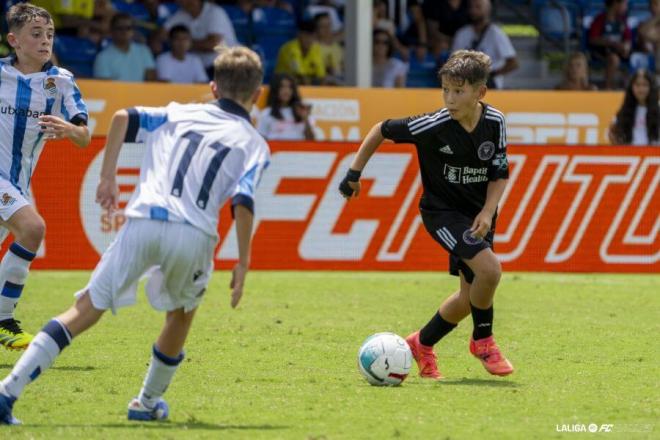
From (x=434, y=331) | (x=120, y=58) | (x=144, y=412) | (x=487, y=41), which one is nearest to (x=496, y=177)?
(x=434, y=331)

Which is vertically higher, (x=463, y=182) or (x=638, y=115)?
(x=463, y=182)

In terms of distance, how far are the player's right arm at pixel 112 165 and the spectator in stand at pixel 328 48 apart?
39.2 feet

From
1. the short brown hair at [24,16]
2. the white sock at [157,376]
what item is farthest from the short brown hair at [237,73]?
the short brown hair at [24,16]

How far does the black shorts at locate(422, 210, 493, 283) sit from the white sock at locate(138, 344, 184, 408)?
2154mm

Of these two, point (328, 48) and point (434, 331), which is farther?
point (328, 48)

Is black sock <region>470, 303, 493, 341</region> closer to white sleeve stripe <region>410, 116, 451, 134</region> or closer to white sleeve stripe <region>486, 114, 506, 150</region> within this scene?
white sleeve stripe <region>486, 114, 506, 150</region>

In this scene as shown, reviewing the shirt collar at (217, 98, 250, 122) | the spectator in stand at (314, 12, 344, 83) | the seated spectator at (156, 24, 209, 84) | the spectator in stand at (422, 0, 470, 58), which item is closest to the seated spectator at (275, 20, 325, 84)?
the spectator in stand at (314, 12, 344, 83)

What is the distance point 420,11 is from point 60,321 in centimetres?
1422

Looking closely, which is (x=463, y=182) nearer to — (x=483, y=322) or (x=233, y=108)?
(x=483, y=322)

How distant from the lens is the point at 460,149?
7.67 meters

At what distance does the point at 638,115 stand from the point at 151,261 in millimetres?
10770

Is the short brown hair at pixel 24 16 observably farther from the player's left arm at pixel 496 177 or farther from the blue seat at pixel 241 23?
the blue seat at pixel 241 23

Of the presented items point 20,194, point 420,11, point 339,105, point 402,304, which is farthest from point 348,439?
point 420,11

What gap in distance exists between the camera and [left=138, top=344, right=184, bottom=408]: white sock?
5961mm
